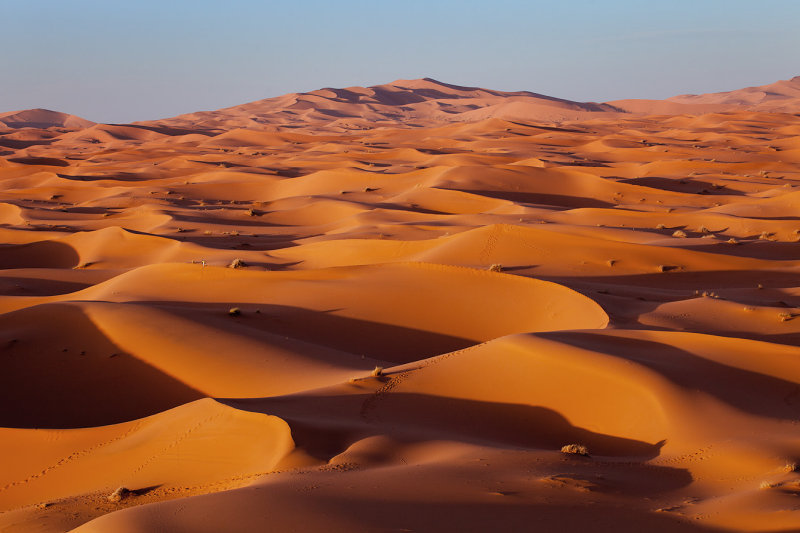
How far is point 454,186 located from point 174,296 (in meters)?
19.6

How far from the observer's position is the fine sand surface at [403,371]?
18.9 feet

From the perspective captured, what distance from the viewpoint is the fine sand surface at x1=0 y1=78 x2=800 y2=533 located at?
5766mm

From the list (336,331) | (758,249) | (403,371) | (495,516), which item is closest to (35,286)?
(336,331)

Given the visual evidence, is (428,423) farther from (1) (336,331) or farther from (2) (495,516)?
(1) (336,331)

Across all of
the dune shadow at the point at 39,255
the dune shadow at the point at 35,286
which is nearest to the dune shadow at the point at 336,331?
the dune shadow at the point at 35,286

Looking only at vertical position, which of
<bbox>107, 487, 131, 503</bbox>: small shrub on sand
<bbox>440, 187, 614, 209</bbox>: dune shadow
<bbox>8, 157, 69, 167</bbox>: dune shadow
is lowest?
<bbox>107, 487, 131, 503</bbox>: small shrub on sand

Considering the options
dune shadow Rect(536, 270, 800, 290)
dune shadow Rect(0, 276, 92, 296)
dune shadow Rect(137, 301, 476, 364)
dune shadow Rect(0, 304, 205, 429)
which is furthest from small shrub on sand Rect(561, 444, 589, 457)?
dune shadow Rect(0, 276, 92, 296)

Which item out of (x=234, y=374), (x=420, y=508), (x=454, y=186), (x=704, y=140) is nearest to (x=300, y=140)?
(x=704, y=140)

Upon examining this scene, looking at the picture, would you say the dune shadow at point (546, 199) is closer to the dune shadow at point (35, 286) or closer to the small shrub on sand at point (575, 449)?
the dune shadow at point (35, 286)

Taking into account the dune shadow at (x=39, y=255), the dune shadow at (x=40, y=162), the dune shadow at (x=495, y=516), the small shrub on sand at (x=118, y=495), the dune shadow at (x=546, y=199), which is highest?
the dune shadow at (x=40, y=162)

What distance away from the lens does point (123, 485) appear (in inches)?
271

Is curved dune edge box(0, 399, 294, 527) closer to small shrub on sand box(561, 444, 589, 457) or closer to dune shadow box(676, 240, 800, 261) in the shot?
small shrub on sand box(561, 444, 589, 457)

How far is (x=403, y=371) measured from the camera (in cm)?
982

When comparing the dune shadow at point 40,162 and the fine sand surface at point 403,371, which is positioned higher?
the dune shadow at point 40,162
